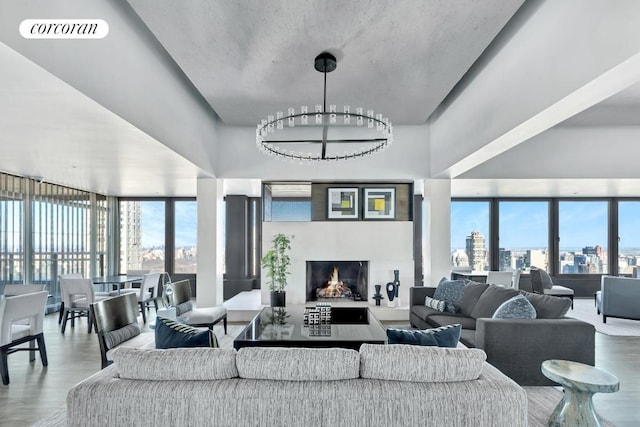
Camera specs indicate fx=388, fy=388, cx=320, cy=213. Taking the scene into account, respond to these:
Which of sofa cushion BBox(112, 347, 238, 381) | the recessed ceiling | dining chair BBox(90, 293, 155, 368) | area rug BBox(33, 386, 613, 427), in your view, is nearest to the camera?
sofa cushion BBox(112, 347, 238, 381)

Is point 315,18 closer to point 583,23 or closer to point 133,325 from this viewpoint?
point 583,23

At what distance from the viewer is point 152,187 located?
8008mm

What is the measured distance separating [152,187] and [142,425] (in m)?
6.84

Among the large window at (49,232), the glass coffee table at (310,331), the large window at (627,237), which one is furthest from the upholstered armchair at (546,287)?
the large window at (49,232)

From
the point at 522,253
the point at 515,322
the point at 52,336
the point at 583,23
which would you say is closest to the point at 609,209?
the point at 522,253

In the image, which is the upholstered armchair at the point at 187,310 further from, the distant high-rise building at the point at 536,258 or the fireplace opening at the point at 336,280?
the distant high-rise building at the point at 536,258

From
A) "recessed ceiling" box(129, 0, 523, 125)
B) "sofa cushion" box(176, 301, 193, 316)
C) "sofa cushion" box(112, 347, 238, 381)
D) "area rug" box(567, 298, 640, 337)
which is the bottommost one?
"area rug" box(567, 298, 640, 337)

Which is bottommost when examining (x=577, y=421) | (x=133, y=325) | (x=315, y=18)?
(x=577, y=421)

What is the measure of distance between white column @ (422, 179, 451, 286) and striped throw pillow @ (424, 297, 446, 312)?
1066 mm

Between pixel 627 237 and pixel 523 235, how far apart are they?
2.39 m

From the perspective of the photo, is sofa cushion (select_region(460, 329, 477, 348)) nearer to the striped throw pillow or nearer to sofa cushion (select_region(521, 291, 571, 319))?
sofa cushion (select_region(521, 291, 571, 319))

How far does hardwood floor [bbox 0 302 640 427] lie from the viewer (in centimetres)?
303

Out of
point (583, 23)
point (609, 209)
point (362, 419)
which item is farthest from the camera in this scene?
point (609, 209)

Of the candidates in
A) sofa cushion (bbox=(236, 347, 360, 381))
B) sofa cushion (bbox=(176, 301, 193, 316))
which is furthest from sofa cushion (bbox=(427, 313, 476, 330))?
sofa cushion (bbox=(176, 301, 193, 316))
